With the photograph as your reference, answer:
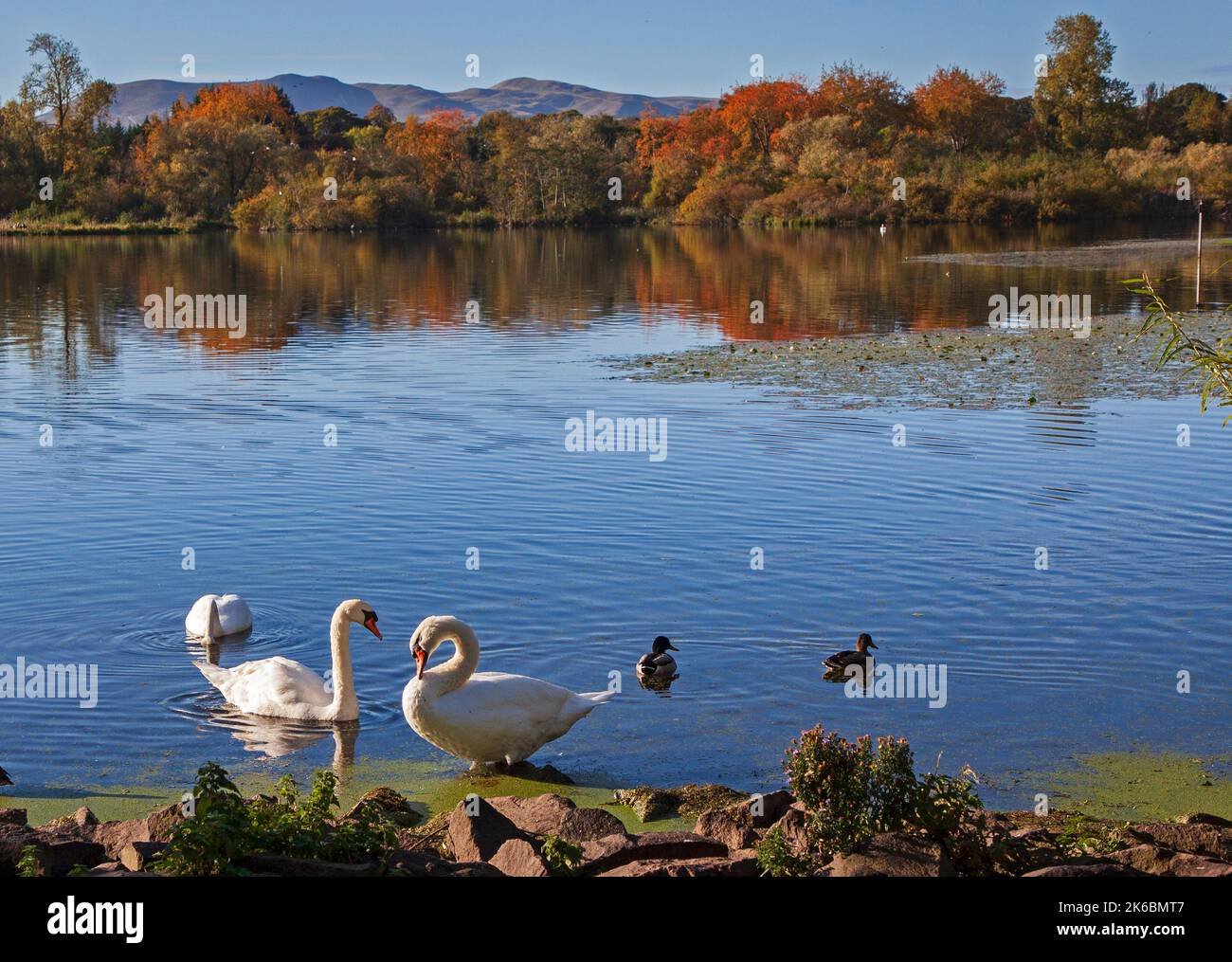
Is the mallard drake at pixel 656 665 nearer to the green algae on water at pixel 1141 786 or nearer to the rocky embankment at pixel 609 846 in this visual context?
the rocky embankment at pixel 609 846

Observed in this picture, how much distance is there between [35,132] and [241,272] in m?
53.8

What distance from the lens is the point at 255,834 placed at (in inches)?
233

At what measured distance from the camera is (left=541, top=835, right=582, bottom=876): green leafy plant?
6.03 metres

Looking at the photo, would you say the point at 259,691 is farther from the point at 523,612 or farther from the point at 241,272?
the point at 241,272

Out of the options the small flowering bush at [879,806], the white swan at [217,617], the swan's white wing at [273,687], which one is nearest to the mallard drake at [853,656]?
the swan's white wing at [273,687]

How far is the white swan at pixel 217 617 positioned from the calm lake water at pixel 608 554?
0.15 meters

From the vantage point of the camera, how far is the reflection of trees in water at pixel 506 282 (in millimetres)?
34000

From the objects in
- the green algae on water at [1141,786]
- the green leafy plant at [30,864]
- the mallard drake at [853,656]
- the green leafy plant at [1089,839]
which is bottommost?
the green algae on water at [1141,786]

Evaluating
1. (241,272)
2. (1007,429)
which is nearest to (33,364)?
(1007,429)

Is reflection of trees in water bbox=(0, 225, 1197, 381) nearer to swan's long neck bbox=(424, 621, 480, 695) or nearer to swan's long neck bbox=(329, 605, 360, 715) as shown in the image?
swan's long neck bbox=(329, 605, 360, 715)

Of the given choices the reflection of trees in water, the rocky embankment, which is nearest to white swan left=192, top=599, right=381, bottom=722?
the rocky embankment

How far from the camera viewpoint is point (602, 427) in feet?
65.4

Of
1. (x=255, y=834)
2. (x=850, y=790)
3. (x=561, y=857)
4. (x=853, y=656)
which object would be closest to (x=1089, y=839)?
(x=850, y=790)

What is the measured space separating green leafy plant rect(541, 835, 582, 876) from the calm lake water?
8.08 ft
